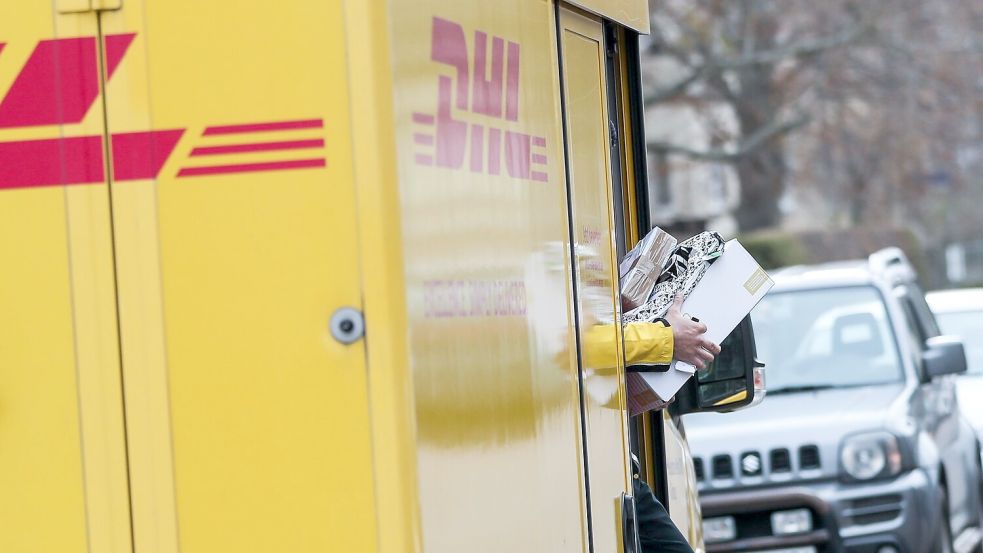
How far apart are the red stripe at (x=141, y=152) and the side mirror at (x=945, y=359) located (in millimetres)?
7148

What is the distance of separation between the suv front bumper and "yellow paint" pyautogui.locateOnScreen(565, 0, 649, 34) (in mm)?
4440


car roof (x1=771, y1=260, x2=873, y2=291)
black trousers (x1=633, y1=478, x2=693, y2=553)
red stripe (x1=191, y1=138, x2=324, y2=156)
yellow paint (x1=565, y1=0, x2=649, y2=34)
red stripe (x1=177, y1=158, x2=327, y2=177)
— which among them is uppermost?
yellow paint (x1=565, y1=0, x2=649, y2=34)

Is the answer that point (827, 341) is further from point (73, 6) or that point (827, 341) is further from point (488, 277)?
point (73, 6)

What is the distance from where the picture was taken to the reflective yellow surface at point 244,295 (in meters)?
2.25

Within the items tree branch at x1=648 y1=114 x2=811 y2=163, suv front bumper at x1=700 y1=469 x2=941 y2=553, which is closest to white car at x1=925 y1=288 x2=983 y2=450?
suv front bumper at x1=700 y1=469 x2=941 y2=553

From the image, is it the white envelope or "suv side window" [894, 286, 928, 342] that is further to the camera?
"suv side window" [894, 286, 928, 342]

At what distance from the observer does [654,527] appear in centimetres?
426

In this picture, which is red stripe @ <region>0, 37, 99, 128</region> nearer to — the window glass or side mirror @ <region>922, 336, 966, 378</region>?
side mirror @ <region>922, 336, 966, 378</region>

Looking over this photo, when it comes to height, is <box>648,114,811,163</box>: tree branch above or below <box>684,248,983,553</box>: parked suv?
above

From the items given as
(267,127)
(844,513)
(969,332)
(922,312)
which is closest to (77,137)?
(267,127)

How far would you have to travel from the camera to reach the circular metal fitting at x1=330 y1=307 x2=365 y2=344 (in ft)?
7.33

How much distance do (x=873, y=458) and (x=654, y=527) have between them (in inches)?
171

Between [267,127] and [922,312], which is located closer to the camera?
[267,127]

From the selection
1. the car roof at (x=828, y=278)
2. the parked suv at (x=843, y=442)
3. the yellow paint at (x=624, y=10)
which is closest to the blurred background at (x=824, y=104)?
the car roof at (x=828, y=278)
